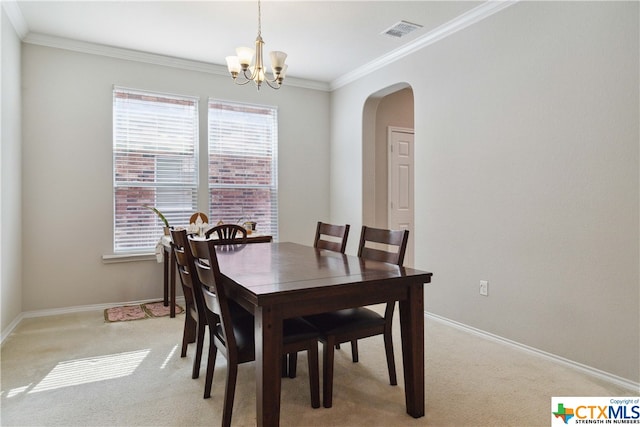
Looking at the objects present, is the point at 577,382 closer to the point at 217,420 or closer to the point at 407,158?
the point at 217,420

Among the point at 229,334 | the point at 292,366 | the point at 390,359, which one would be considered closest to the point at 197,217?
the point at 292,366

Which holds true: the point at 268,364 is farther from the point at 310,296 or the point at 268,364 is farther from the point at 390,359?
the point at 390,359

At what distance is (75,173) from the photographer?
3834 mm

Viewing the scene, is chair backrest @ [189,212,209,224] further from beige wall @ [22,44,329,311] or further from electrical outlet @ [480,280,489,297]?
electrical outlet @ [480,280,489,297]

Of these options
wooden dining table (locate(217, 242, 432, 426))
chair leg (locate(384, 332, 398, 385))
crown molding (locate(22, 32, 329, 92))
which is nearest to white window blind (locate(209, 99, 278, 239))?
crown molding (locate(22, 32, 329, 92))

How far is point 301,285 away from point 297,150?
349 cm

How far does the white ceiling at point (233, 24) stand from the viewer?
3.08m

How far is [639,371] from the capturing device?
2289mm

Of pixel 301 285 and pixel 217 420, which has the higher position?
pixel 301 285

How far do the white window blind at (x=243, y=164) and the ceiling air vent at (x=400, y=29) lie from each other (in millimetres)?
1792

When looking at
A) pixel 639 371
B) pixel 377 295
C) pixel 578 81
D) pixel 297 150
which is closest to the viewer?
pixel 377 295

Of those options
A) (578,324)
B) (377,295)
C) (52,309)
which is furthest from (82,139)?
(578,324)

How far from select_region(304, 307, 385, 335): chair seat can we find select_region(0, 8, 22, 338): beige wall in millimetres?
2590

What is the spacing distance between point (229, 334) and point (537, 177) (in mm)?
2331
